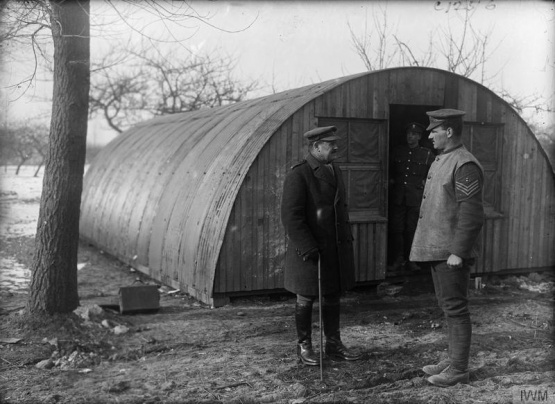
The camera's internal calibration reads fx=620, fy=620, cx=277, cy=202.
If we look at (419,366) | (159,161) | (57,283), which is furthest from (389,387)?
(159,161)

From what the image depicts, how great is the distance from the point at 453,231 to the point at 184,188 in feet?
18.6

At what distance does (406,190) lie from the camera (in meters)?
9.49

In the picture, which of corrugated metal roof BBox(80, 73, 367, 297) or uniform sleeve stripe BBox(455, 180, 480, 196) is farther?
corrugated metal roof BBox(80, 73, 367, 297)

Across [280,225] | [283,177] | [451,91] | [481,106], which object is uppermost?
[451,91]

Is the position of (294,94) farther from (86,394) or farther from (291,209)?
(86,394)

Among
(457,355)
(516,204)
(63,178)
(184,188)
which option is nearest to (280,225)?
(184,188)

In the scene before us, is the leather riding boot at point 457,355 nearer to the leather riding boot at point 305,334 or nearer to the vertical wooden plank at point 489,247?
the leather riding boot at point 305,334

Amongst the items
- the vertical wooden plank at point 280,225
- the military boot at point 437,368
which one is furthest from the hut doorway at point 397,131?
the military boot at point 437,368

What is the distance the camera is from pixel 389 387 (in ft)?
16.9

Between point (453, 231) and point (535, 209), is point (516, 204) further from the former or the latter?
point (453, 231)

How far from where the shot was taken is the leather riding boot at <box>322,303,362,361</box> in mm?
5875

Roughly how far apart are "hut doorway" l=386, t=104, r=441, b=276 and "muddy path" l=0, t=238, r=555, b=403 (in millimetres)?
975

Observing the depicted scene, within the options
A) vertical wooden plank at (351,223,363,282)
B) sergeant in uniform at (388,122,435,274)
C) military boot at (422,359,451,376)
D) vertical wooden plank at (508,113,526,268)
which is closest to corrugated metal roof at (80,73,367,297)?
sergeant in uniform at (388,122,435,274)

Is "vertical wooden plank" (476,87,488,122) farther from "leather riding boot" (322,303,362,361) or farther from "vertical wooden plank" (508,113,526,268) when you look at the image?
"leather riding boot" (322,303,362,361)
